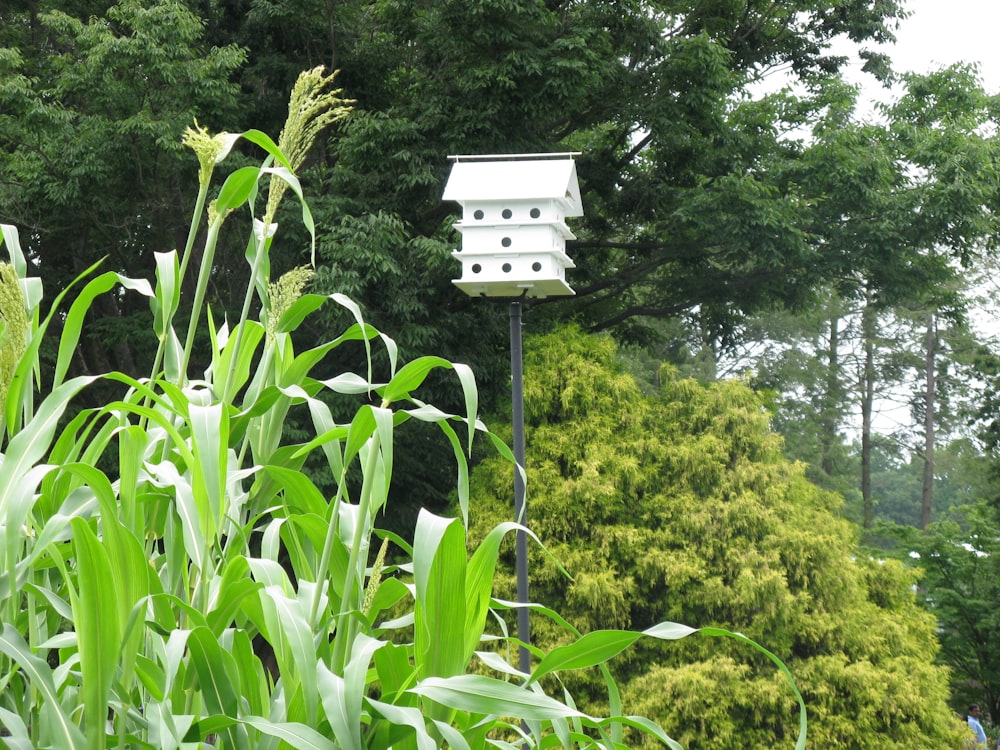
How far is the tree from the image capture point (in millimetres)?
6156

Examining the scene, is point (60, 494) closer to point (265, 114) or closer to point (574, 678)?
point (574, 678)

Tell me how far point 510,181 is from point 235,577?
Answer: 3633 mm

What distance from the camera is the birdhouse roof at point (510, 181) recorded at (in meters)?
4.65

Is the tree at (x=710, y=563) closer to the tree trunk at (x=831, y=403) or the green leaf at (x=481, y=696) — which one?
the green leaf at (x=481, y=696)

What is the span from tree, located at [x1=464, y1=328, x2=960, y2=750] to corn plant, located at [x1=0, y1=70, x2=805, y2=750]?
5.07 metres

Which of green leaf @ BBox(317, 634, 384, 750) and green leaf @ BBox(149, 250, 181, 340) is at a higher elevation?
green leaf @ BBox(149, 250, 181, 340)

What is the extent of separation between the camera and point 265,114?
9008 millimetres

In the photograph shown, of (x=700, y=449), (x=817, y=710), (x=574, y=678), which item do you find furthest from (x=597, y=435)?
(x=817, y=710)

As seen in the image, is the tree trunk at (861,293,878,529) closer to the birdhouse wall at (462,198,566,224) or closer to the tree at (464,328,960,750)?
the tree at (464,328,960,750)

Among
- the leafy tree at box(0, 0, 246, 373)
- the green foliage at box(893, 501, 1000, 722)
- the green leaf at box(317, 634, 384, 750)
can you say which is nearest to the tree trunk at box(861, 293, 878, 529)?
the green foliage at box(893, 501, 1000, 722)

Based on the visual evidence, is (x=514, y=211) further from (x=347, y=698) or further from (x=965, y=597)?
(x=965, y=597)

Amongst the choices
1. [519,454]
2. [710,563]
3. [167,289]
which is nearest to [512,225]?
[519,454]

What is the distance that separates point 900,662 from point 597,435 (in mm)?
2375

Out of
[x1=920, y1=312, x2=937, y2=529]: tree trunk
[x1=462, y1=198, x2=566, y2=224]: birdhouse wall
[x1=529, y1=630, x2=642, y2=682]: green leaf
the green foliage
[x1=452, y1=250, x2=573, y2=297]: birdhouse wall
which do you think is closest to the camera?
[x1=529, y1=630, x2=642, y2=682]: green leaf
